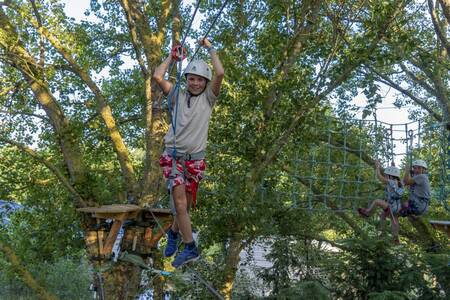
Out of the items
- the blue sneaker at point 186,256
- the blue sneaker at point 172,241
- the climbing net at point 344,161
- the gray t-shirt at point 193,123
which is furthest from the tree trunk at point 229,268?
the gray t-shirt at point 193,123

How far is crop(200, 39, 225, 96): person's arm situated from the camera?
3.38 metres

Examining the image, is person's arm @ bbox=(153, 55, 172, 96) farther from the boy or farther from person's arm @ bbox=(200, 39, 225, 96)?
the boy

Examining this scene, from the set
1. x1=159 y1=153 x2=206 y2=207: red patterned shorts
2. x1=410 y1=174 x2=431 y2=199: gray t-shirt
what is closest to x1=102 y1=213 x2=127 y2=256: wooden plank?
x1=159 y1=153 x2=206 y2=207: red patterned shorts

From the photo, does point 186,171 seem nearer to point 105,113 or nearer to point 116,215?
point 116,215

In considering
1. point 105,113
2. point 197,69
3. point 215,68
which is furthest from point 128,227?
point 215,68

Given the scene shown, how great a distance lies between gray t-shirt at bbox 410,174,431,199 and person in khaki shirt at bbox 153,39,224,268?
3574mm

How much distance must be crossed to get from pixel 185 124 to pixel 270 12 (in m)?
3.20

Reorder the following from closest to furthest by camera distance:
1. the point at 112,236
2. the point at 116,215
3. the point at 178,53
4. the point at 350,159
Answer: the point at 178,53 < the point at 116,215 < the point at 112,236 < the point at 350,159

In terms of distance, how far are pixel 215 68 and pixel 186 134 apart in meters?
0.43

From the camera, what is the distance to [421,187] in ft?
21.3

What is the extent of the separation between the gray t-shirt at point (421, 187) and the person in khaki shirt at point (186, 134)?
3.57 meters

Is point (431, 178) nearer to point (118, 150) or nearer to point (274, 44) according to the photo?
point (274, 44)

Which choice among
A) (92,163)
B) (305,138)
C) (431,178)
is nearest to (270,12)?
(305,138)

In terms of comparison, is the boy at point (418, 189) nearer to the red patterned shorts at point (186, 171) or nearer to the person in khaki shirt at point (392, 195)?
the person in khaki shirt at point (392, 195)
